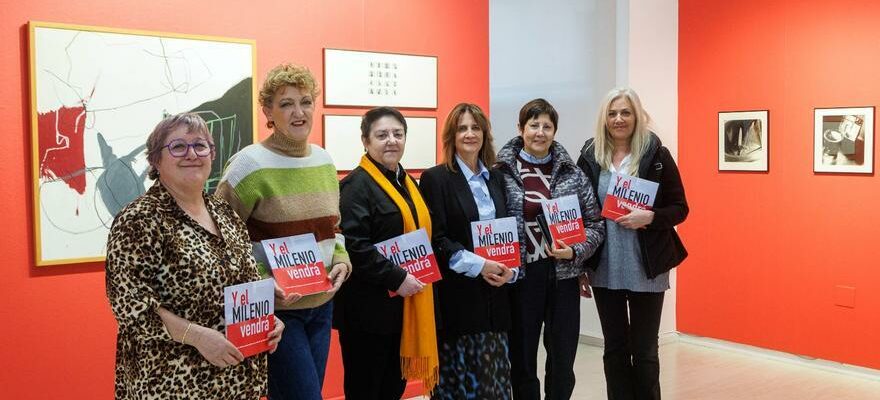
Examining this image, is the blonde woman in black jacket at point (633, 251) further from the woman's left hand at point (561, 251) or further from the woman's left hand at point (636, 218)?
the woman's left hand at point (561, 251)

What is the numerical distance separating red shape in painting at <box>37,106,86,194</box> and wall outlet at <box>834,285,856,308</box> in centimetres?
463

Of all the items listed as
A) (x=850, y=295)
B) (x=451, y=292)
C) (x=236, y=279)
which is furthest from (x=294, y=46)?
Result: (x=850, y=295)

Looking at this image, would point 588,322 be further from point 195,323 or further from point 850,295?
point 195,323

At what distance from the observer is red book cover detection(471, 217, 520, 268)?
11.3 ft

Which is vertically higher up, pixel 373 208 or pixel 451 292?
pixel 373 208

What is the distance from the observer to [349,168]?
4.41 metres

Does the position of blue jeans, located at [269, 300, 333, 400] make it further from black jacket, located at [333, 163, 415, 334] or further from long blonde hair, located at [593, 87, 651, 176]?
long blonde hair, located at [593, 87, 651, 176]

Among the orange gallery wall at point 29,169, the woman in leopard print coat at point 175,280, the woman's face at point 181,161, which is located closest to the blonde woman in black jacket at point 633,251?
the orange gallery wall at point 29,169

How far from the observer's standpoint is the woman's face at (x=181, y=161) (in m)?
2.31

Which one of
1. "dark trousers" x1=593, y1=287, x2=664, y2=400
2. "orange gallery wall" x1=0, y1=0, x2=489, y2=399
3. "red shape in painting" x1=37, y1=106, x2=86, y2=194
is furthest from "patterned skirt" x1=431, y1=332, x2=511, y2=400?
"red shape in painting" x1=37, y1=106, x2=86, y2=194

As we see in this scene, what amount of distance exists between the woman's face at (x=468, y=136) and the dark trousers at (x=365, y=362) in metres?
0.85

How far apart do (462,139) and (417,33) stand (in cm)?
128

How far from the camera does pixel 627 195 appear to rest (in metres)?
3.80

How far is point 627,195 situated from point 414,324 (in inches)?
47.6
